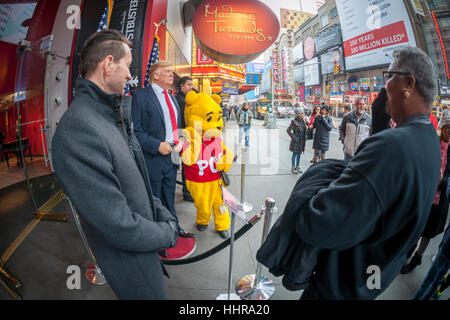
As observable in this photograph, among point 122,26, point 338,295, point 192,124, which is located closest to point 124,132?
point 338,295

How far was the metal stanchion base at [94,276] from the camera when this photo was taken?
2.00m

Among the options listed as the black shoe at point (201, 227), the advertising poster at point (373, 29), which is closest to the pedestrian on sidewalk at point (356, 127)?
the advertising poster at point (373, 29)

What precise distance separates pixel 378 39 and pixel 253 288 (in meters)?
2.87

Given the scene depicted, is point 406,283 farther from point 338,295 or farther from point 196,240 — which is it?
point 196,240

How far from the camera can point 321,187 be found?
2.77 feet

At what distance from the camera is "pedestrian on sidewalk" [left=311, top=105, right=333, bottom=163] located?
524cm

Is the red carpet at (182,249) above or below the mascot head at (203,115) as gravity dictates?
below

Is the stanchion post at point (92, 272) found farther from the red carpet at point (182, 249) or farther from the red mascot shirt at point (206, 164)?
the red mascot shirt at point (206, 164)

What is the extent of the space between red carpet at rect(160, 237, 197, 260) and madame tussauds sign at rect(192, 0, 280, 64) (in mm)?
2943

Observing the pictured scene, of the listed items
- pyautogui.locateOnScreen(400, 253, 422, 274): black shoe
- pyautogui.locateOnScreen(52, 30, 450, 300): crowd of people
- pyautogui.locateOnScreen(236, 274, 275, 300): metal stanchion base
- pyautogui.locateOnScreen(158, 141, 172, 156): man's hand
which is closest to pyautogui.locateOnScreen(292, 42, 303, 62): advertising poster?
pyautogui.locateOnScreen(158, 141, 172, 156): man's hand

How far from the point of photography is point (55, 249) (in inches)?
94.6

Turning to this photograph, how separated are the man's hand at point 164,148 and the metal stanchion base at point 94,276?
1.38 metres

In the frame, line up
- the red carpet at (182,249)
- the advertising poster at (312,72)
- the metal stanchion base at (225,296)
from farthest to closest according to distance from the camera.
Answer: the advertising poster at (312,72), the red carpet at (182,249), the metal stanchion base at (225,296)
